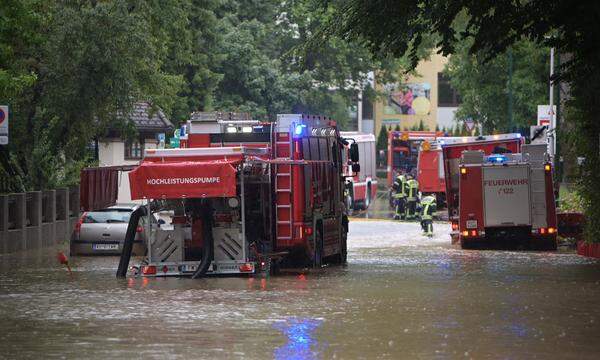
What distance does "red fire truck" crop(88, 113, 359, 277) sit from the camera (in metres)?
21.7

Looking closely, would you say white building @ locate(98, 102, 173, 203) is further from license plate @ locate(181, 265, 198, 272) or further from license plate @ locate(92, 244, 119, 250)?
license plate @ locate(181, 265, 198, 272)

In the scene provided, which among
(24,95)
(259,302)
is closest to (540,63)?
(24,95)

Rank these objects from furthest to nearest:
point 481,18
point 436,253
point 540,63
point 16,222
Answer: point 540,63 < point 16,222 < point 436,253 < point 481,18

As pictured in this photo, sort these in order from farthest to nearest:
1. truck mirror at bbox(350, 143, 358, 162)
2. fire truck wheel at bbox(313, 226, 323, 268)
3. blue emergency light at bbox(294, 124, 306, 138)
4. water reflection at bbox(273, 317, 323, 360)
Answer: truck mirror at bbox(350, 143, 358, 162) < fire truck wheel at bbox(313, 226, 323, 268) < blue emergency light at bbox(294, 124, 306, 138) < water reflection at bbox(273, 317, 323, 360)

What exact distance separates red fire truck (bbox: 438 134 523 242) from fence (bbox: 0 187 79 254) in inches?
409

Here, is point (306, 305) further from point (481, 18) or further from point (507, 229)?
point (507, 229)

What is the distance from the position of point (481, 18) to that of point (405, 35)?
1459 mm

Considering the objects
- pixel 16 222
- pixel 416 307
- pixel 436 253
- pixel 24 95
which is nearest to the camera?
pixel 416 307

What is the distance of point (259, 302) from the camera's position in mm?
17844

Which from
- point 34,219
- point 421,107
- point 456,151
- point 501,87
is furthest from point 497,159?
point 421,107

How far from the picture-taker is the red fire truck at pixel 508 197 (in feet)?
100

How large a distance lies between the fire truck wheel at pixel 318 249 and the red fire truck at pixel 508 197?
23.0ft

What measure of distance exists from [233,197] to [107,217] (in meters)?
9.23

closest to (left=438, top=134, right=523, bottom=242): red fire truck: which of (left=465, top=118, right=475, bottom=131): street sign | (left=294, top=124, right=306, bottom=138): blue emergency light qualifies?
(left=294, top=124, right=306, bottom=138): blue emergency light
